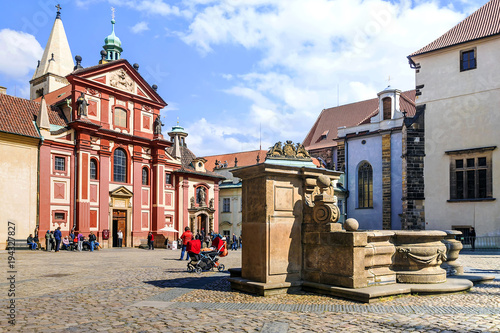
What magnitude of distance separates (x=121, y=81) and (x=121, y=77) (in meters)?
0.32

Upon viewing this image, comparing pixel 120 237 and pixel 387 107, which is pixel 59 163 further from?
pixel 387 107

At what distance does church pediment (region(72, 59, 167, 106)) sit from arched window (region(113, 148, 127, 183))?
514cm

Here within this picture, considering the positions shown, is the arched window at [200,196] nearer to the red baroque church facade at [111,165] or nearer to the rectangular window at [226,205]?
the red baroque church facade at [111,165]

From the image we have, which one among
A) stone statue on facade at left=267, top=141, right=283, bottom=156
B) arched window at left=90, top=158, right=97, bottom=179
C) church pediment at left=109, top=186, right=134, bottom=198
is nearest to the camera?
stone statue on facade at left=267, top=141, right=283, bottom=156

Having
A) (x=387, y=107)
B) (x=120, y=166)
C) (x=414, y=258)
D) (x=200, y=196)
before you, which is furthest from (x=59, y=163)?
(x=414, y=258)

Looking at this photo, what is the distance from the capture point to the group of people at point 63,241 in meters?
26.8

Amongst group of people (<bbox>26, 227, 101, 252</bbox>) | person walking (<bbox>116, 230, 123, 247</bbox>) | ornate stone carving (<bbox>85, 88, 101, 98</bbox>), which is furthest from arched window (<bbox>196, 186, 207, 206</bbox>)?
group of people (<bbox>26, 227, 101, 252</bbox>)

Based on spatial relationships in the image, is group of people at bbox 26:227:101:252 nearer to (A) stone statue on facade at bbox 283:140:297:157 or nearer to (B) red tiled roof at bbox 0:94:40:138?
(B) red tiled roof at bbox 0:94:40:138

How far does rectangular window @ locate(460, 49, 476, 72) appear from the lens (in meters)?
27.8

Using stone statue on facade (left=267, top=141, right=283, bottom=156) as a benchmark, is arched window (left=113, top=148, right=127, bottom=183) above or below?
below

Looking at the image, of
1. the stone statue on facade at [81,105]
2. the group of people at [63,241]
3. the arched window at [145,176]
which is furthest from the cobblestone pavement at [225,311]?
the arched window at [145,176]

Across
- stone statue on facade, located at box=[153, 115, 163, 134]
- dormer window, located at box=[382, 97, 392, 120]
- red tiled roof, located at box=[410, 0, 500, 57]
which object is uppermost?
red tiled roof, located at box=[410, 0, 500, 57]

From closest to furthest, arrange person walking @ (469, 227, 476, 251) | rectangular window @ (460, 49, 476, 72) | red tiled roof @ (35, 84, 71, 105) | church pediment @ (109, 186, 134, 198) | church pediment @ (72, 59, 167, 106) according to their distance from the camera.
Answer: person walking @ (469, 227, 476, 251), rectangular window @ (460, 49, 476, 72), church pediment @ (72, 59, 167, 106), church pediment @ (109, 186, 134, 198), red tiled roof @ (35, 84, 71, 105)

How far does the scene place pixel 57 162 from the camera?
1196 inches
